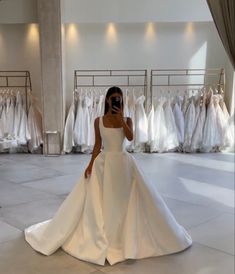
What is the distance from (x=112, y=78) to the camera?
26.9ft

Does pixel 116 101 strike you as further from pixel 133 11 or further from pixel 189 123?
pixel 133 11

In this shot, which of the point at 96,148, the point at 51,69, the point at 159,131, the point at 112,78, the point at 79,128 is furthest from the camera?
the point at 112,78

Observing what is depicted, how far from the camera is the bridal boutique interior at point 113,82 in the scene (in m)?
7.14

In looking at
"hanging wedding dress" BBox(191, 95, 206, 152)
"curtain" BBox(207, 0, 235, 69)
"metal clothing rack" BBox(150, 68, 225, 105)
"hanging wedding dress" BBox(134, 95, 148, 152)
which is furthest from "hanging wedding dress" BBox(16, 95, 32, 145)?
"curtain" BBox(207, 0, 235, 69)

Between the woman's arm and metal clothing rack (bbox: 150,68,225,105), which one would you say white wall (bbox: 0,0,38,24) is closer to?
metal clothing rack (bbox: 150,68,225,105)

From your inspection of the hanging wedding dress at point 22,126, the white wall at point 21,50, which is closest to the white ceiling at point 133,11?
the white wall at point 21,50

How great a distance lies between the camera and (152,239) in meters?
2.96

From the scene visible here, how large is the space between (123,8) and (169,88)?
7.13 ft

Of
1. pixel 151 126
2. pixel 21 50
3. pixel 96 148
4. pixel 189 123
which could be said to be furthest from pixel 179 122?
pixel 96 148

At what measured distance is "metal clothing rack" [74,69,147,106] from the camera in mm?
8141

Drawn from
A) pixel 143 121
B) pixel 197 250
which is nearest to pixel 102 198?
pixel 197 250

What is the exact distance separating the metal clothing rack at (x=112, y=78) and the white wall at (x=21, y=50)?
3.31 feet

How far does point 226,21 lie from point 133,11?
6.04 m

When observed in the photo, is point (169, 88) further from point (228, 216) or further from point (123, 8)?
point (228, 216)
